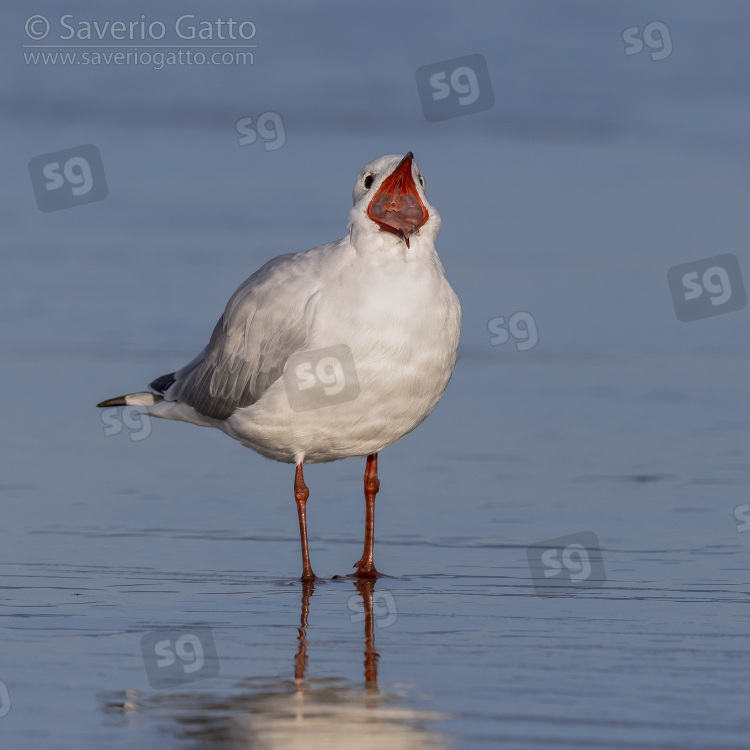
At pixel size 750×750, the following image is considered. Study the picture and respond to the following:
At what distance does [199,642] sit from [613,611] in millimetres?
1656

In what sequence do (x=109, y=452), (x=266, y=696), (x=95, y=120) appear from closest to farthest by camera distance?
(x=266, y=696)
(x=109, y=452)
(x=95, y=120)

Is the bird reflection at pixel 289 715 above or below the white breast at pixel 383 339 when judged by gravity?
below

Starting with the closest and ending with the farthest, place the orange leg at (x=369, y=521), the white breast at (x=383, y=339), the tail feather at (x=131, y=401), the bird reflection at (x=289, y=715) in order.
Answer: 1. the bird reflection at (x=289, y=715)
2. the white breast at (x=383, y=339)
3. the orange leg at (x=369, y=521)
4. the tail feather at (x=131, y=401)

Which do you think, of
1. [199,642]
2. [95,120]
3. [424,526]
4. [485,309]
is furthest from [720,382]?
[95,120]

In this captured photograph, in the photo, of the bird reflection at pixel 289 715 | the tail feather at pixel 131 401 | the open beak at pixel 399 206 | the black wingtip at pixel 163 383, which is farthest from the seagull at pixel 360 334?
the bird reflection at pixel 289 715

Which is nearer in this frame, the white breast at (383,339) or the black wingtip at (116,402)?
the white breast at (383,339)

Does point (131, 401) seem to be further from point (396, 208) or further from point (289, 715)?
point (289, 715)

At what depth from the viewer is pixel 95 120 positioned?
66.6 feet

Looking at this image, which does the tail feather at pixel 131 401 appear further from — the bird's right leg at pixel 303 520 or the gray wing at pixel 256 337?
the bird's right leg at pixel 303 520

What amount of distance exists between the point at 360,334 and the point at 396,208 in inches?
22.8

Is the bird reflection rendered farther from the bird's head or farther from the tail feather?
the tail feather

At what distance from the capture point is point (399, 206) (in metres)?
7.21

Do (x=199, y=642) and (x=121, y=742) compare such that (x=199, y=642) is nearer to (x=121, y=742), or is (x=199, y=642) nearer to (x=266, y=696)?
(x=266, y=696)

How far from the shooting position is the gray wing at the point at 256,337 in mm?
7516
